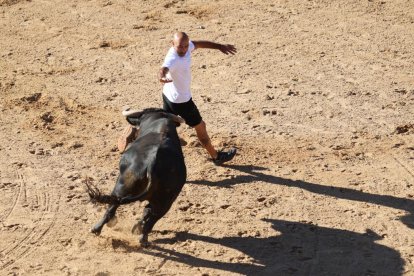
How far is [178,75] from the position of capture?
31.6 ft

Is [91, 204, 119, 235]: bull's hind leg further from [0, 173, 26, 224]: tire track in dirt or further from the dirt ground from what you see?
[0, 173, 26, 224]: tire track in dirt

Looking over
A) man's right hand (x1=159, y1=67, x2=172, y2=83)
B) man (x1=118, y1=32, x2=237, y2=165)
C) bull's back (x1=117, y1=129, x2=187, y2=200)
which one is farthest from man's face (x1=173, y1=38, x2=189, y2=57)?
bull's back (x1=117, y1=129, x2=187, y2=200)

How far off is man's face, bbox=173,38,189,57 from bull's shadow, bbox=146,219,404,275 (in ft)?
6.74

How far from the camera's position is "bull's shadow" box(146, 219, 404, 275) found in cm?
843

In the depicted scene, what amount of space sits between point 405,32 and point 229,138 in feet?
16.3

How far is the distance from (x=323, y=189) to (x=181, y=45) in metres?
2.45

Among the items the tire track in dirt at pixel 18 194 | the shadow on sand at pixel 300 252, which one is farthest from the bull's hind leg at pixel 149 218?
the tire track in dirt at pixel 18 194

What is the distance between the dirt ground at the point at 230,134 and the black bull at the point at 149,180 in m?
0.36

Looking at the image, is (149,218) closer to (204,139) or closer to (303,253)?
(303,253)

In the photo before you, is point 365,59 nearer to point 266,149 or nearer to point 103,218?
point 266,149

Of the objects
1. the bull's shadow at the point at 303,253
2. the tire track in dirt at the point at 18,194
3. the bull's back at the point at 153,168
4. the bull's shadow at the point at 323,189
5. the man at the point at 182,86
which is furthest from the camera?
the bull's shadow at the point at 323,189

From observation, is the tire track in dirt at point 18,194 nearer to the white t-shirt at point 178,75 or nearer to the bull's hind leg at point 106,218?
the bull's hind leg at point 106,218

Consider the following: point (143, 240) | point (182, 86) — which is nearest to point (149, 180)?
point (143, 240)

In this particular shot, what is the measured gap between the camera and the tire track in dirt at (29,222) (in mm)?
8617
